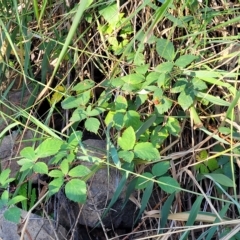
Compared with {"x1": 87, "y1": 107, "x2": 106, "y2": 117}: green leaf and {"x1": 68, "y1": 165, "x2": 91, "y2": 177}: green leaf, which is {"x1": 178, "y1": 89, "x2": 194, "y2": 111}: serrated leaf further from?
{"x1": 68, "y1": 165, "x2": 91, "y2": 177}: green leaf

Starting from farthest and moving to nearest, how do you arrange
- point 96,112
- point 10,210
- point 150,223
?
point 150,223
point 96,112
point 10,210

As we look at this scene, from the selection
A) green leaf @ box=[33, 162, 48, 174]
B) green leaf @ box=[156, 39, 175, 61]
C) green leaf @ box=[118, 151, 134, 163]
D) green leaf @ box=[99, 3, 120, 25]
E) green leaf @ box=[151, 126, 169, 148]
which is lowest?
green leaf @ box=[151, 126, 169, 148]

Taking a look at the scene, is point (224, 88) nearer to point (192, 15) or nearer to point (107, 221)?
point (192, 15)

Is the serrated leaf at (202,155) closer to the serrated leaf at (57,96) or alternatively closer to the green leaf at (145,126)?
the green leaf at (145,126)

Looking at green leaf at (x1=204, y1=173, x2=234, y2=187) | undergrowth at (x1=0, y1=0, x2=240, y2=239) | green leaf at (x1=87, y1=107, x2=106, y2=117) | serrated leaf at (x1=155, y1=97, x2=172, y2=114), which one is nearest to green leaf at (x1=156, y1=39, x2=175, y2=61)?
undergrowth at (x1=0, y1=0, x2=240, y2=239)

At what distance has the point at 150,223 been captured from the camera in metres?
1.32

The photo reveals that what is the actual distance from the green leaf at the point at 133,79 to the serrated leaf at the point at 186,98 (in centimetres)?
11

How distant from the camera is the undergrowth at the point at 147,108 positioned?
1157 millimetres

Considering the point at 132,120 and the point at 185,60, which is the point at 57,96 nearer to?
the point at 132,120

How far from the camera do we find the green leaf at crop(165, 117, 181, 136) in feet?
4.18

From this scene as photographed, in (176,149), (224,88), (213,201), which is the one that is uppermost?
(224,88)

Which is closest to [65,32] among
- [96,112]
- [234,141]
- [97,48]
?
[97,48]

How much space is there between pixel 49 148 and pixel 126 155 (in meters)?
0.18

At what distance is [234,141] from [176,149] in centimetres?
17
